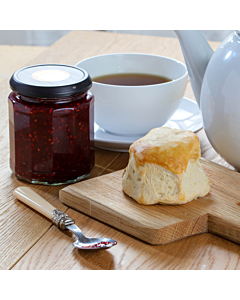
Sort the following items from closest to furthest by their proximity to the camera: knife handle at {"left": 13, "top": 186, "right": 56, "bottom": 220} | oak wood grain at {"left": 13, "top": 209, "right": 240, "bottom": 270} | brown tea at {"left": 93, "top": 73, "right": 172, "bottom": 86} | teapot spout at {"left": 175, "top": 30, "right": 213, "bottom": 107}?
1. oak wood grain at {"left": 13, "top": 209, "right": 240, "bottom": 270}
2. knife handle at {"left": 13, "top": 186, "right": 56, "bottom": 220}
3. teapot spout at {"left": 175, "top": 30, "right": 213, "bottom": 107}
4. brown tea at {"left": 93, "top": 73, "right": 172, "bottom": 86}

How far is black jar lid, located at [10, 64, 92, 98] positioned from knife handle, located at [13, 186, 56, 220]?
153 mm

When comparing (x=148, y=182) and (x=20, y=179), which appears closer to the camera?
(x=148, y=182)

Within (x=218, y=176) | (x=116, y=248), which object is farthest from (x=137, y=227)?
(x=218, y=176)

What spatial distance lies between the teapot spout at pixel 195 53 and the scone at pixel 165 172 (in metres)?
0.19

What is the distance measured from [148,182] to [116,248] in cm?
11

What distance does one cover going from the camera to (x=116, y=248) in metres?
0.53

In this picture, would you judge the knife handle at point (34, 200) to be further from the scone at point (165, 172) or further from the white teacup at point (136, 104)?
the white teacup at point (136, 104)

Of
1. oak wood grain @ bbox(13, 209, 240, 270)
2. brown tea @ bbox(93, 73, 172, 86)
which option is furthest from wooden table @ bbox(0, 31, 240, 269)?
brown tea @ bbox(93, 73, 172, 86)

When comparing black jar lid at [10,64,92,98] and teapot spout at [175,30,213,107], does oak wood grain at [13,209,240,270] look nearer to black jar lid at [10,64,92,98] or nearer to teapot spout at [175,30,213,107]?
black jar lid at [10,64,92,98]

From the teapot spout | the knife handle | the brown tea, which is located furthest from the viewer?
the brown tea

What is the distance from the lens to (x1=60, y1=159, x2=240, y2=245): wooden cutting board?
54cm

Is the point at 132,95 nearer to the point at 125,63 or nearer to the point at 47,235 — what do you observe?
the point at 125,63

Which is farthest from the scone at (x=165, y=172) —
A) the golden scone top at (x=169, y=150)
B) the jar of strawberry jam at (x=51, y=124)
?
the jar of strawberry jam at (x=51, y=124)

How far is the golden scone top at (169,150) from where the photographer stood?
1.90ft
